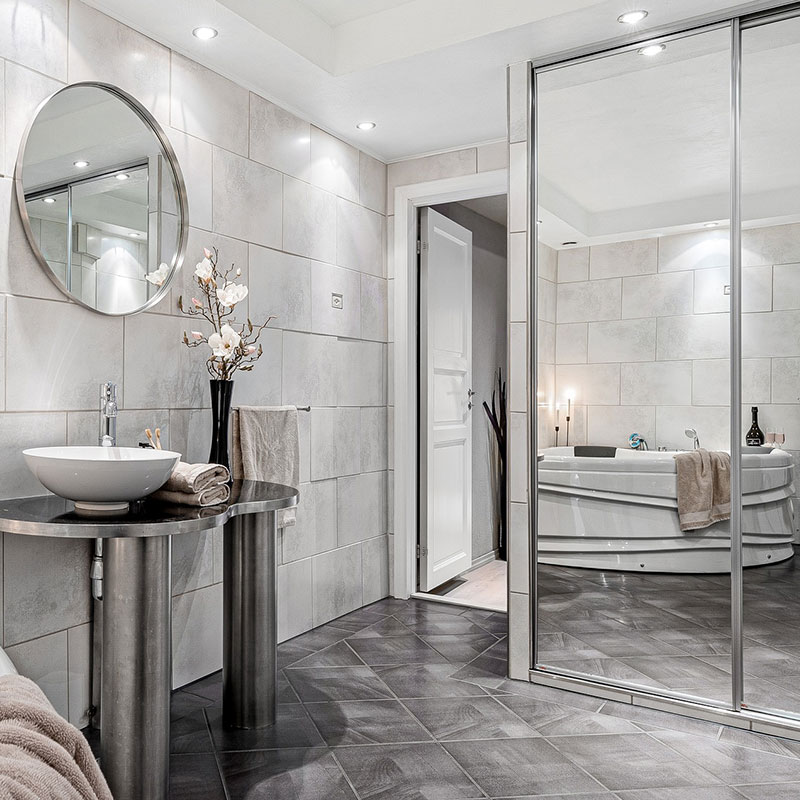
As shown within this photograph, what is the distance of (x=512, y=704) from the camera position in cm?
256

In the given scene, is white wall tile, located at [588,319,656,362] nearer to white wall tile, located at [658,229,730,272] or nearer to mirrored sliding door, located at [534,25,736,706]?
mirrored sliding door, located at [534,25,736,706]

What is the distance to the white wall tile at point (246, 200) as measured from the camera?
112 inches

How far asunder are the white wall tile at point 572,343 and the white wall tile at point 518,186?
432mm

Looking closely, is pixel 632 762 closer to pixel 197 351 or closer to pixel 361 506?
pixel 361 506

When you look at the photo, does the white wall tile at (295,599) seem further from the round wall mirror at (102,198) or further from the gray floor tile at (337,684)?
the round wall mirror at (102,198)

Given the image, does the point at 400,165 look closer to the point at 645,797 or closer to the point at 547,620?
the point at 547,620

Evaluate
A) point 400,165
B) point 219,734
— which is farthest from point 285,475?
point 400,165

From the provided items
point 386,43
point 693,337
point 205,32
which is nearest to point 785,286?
point 693,337

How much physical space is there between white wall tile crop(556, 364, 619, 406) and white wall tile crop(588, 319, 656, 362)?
0.04 m

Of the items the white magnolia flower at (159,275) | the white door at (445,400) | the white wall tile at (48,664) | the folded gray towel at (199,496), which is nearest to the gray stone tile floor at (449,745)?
the white wall tile at (48,664)

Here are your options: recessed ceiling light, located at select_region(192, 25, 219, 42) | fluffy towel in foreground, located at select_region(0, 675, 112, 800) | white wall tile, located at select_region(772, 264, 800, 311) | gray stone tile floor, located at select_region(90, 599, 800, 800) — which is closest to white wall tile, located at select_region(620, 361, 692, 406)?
white wall tile, located at select_region(772, 264, 800, 311)

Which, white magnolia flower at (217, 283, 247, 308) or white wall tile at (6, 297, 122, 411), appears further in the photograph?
white magnolia flower at (217, 283, 247, 308)

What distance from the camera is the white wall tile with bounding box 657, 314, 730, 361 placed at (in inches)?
95.9

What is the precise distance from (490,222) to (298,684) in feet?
11.5
